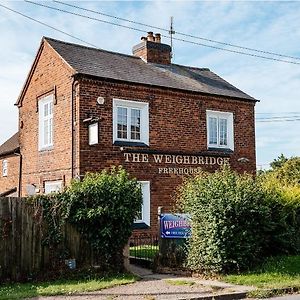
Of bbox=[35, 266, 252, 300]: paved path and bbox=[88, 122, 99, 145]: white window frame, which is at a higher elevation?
bbox=[88, 122, 99, 145]: white window frame

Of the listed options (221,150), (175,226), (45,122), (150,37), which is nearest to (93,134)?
(45,122)

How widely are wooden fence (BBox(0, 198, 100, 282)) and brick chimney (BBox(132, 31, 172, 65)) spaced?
11913 millimetres

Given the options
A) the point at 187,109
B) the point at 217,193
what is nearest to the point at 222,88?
the point at 187,109

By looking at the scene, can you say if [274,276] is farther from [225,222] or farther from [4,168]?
[4,168]

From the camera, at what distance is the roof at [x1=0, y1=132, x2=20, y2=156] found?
79.4 feet

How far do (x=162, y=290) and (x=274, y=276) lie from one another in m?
3.23

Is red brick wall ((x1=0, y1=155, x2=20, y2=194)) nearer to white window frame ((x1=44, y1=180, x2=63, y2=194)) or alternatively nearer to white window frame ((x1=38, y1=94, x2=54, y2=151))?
white window frame ((x1=38, y1=94, x2=54, y2=151))

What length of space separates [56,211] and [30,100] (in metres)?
10.4

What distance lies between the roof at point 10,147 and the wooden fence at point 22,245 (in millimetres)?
11087

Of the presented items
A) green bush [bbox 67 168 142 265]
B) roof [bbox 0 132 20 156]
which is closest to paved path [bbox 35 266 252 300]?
green bush [bbox 67 168 142 265]

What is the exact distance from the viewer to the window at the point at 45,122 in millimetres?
20828

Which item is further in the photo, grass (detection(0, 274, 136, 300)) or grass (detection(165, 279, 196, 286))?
grass (detection(165, 279, 196, 286))

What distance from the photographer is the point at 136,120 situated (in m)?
20.0

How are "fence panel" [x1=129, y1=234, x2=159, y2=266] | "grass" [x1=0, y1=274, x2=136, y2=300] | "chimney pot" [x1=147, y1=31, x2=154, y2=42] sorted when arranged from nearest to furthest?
"grass" [x1=0, y1=274, x2=136, y2=300], "fence panel" [x1=129, y1=234, x2=159, y2=266], "chimney pot" [x1=147, y1=31, x2=154, y2=42]
